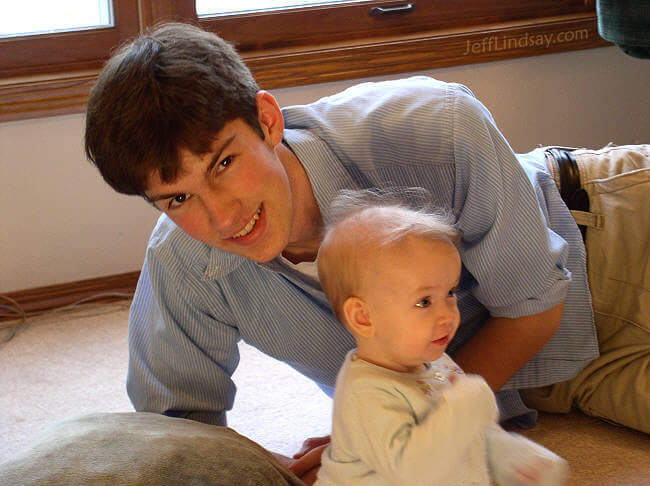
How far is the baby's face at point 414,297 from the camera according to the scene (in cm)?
109

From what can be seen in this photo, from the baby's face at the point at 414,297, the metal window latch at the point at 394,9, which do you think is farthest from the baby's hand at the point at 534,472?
the metal window latch at the point at 394,9

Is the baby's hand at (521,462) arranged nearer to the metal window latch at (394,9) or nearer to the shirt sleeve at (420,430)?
the shirt sleeve at (420,430)

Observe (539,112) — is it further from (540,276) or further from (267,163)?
(267,163)

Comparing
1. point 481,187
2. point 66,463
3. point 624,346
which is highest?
point 481,187

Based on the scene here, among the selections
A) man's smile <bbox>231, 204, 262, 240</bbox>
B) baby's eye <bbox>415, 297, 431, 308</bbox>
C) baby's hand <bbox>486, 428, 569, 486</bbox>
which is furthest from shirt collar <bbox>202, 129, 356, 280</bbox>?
baby's hand <bbox>486, 428, 569, 486</bbox>

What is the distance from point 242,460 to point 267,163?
0.41 meters

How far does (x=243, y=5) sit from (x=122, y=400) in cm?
129

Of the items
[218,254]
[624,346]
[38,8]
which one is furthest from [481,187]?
[38,8]

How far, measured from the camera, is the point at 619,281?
1.58m

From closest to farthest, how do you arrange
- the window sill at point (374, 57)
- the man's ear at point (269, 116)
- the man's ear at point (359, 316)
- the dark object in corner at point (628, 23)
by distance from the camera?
the man's ear at point (359, 316) < the man's ear at point (269, 116) < the dark object in corner at point (628, 23) < the window sill at point (374, 57)

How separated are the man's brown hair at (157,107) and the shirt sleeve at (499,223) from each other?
343 mm

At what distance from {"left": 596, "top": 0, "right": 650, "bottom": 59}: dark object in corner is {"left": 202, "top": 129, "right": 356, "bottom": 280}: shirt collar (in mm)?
944

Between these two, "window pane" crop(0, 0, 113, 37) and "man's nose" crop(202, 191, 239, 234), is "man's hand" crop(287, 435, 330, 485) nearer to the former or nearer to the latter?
"man's nose" crop(202, 191, 239, 234)

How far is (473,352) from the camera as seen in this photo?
142 cm
